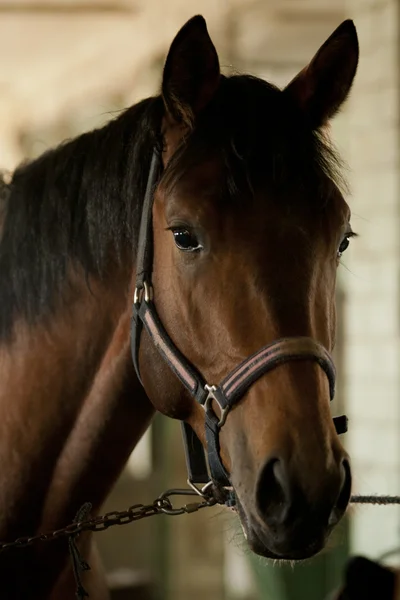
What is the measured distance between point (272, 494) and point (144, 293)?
0.35 m

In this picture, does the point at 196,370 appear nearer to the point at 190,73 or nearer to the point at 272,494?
the point at 272,494

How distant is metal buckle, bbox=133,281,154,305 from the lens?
3.69ft

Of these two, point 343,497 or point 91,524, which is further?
point 91,524

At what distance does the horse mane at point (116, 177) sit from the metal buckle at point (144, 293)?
70mm

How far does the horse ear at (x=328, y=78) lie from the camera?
1.17 meters

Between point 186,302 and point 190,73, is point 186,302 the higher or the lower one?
the lower one

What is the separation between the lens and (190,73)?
3.61ft

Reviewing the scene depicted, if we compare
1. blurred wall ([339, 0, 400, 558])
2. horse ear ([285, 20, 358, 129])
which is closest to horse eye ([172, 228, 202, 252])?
horse ear ([285, 20, 358, 129])

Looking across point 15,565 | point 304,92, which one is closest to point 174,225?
point 304,92

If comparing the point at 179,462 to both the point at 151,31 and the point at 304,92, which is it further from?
the point at 304,92

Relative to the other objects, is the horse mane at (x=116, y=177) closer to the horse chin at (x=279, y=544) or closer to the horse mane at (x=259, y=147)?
the horse mane at (x=259, y=147)

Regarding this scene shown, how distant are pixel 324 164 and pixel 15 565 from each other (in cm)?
76

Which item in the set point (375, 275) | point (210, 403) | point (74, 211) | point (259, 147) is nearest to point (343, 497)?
point (210, 403)

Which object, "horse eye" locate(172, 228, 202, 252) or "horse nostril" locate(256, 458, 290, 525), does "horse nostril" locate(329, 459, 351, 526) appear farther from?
"horse eye" locate(172, 228, 202, 252)
